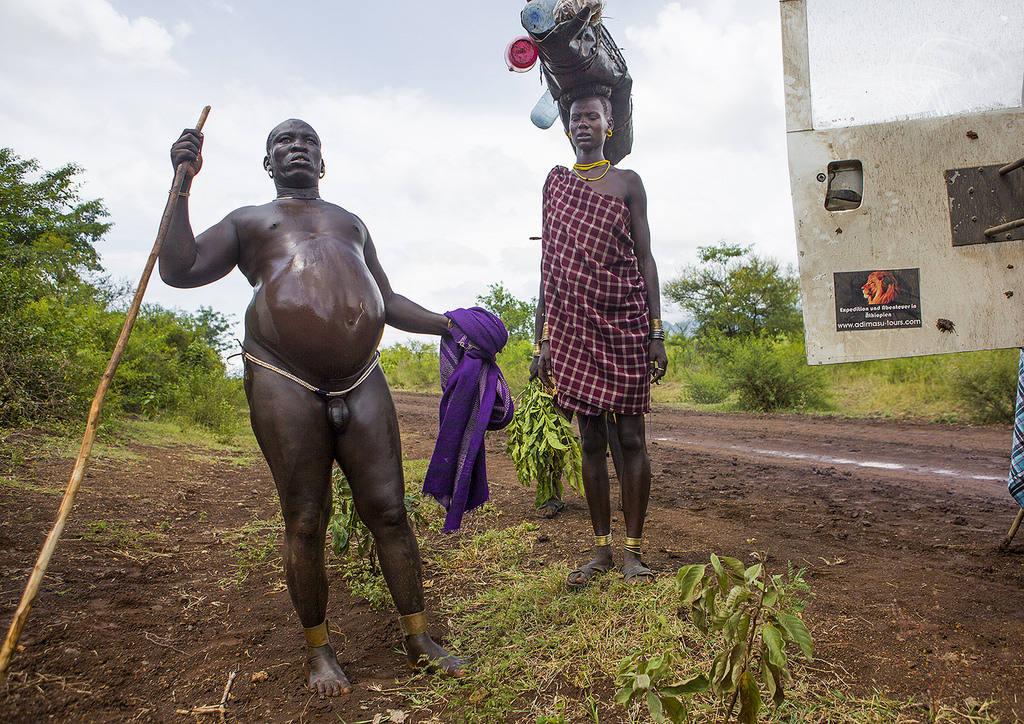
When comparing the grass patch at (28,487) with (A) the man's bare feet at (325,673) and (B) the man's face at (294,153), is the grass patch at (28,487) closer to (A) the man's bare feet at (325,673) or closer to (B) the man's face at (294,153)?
(A) the man's bare feet at (325,673)

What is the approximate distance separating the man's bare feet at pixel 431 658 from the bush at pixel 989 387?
9.34 m

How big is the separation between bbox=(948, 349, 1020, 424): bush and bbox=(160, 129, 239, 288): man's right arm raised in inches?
391

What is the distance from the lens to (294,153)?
259 cm

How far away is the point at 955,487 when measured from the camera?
519 centimetres

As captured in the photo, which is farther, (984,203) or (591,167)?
(591,167)

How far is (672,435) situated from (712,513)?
5.28 metres

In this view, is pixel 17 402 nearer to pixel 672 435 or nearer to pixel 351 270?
pixel 351 270

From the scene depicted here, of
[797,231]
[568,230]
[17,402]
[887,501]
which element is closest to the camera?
[797,231]

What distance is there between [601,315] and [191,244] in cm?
176

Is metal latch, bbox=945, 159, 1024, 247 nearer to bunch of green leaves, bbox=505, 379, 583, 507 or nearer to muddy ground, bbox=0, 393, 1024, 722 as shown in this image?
muddy ground, bbox=0, 393, 1024, 722

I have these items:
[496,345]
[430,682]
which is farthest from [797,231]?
[430,682]

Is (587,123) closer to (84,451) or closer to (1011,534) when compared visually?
(84,451)

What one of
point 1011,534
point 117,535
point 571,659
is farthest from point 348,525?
point 1011,534

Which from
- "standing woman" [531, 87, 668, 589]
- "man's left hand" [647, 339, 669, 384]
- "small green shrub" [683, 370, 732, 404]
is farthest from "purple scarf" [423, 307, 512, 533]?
"small green shrub" [683, 370, 732, 404]
